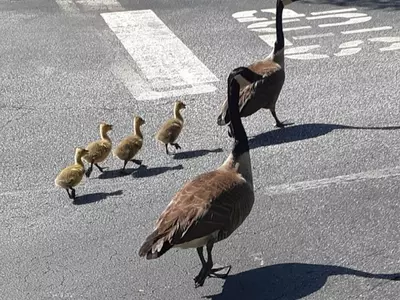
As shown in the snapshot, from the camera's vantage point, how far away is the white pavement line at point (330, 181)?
6.74m

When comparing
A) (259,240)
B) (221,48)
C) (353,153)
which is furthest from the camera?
(221,48)

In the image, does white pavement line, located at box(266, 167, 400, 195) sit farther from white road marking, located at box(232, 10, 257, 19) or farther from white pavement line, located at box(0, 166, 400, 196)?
white road marking, located at box(232, 10, 257, 19)

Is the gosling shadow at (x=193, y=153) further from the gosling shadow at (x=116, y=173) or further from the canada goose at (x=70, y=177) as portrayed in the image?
the canada goose at (x=70, y=177)

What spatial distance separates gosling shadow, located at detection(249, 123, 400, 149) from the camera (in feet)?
24.9

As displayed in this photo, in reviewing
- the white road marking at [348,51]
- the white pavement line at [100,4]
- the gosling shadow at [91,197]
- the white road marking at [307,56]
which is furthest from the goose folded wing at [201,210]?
the white pavement line at [100,4]

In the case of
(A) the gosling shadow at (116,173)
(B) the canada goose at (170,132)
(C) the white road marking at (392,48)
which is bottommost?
(C) the white road marking at (392,48)

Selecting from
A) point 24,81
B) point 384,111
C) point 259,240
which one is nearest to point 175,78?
point 24,81

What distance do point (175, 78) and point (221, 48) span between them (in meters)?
1.05

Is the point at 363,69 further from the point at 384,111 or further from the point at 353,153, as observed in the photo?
the point at 353,153

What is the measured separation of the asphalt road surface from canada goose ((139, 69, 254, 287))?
14.9 inches

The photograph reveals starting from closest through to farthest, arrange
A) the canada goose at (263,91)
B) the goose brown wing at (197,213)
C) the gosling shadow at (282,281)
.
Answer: the goose brown wing at (197,213) < the gosling shadow at (282,281) < the canada goose at (263,91)

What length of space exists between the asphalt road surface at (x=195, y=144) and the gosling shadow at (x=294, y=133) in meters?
0.02

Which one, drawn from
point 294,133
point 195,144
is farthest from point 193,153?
point 294,133

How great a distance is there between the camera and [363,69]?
9023 mm
